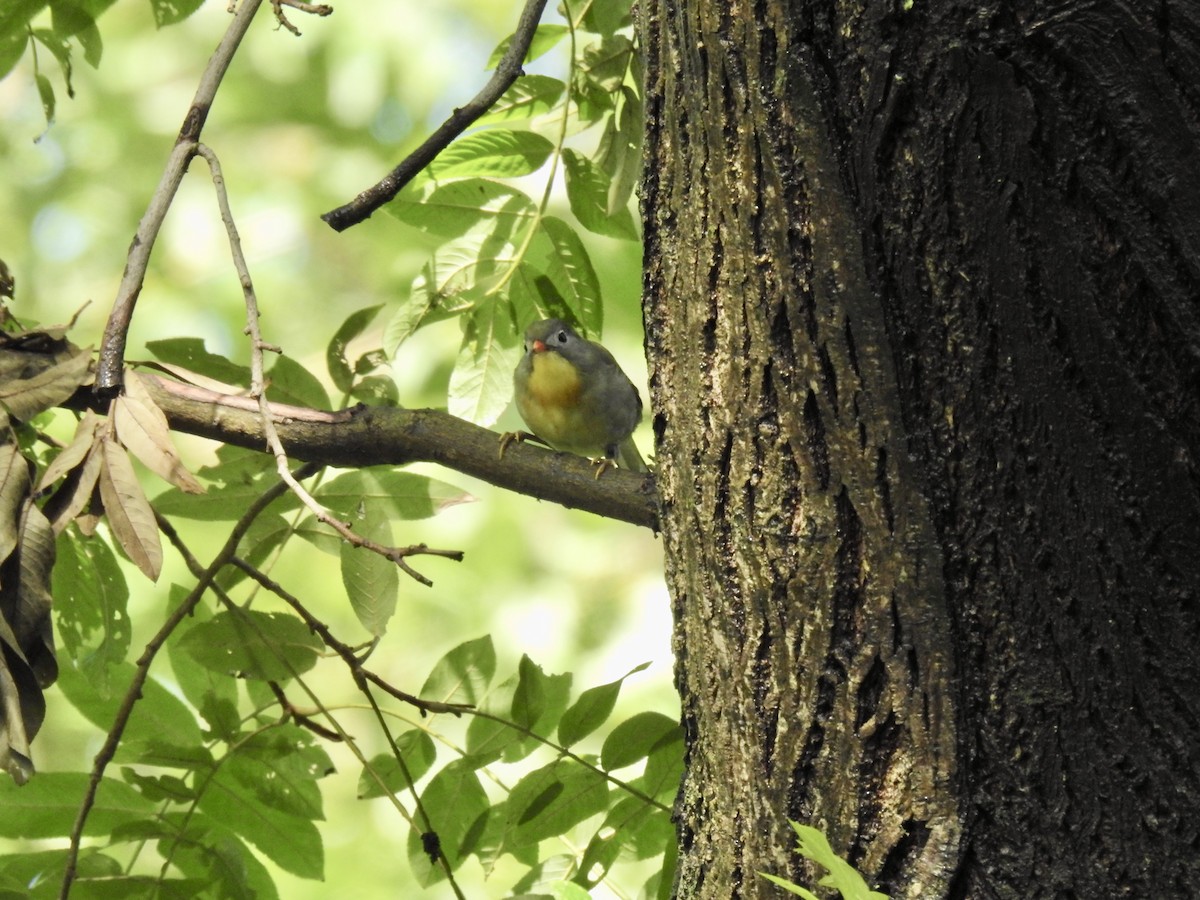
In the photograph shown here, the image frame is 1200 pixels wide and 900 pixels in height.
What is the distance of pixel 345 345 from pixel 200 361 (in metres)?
0.29

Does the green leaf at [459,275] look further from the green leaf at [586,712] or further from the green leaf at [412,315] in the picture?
the green leaf at [586,712]

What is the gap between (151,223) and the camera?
75.5 inches

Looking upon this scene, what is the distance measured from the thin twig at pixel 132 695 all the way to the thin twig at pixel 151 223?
47 centimetres

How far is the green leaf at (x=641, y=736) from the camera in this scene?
7.11 ft

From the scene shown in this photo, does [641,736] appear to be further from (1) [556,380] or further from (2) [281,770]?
(1) [556,380]

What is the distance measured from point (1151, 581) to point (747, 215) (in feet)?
2.16

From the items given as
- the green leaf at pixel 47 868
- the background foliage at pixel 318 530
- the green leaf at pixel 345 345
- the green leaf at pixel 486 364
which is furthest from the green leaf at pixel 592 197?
the green leaf at pixel 47 868

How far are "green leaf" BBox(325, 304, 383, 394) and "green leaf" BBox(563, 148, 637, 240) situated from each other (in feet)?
1.61

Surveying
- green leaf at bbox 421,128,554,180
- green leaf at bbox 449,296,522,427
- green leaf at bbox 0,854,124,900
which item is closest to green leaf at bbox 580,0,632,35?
green leaf at bbox 421,128,554,180

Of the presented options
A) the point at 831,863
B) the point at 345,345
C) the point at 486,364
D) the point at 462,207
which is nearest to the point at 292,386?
the point at 345,345

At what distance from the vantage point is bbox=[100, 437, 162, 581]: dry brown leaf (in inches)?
62.3

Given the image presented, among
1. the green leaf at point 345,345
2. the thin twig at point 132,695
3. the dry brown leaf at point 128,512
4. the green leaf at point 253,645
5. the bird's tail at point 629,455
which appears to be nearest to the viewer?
the dry brown leaf at point 128,512

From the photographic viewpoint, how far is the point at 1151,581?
4.64 ft

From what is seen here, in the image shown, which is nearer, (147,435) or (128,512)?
(128,512)
